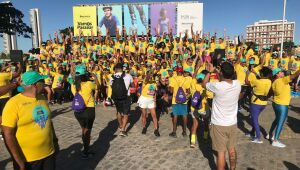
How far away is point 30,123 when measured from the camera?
9.78 feet

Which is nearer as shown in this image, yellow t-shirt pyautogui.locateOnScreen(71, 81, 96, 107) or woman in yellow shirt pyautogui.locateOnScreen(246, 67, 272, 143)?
yellow t-shirt pyautogui.locateOnScreen(71, 81, 96, 107)

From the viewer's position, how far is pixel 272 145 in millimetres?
6270

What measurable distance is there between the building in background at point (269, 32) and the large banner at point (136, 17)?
140m

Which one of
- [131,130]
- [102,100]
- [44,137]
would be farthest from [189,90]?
[102,100]

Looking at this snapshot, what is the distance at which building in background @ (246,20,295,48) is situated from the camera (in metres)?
158

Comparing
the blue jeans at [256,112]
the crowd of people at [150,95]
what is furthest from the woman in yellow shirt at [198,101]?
the blue jeans at [256,112]

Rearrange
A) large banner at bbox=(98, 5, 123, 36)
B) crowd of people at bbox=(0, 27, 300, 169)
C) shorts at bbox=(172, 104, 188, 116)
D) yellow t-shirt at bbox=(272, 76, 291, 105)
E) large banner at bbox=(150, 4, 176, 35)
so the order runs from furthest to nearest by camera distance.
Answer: large banner at bbox=(98, 5, 123, 36) < large banner at bbox=(150, 4, 176, 35) < shorts at bbox=(172, 104, 188, 116) < yellow t-shirt at bbox=(272, 76, 291, 105) < crowd of people at bbox=(0, 27, 300, 169)

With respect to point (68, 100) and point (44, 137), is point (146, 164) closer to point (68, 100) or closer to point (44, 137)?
point (44, 137)

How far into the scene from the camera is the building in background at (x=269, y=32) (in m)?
158

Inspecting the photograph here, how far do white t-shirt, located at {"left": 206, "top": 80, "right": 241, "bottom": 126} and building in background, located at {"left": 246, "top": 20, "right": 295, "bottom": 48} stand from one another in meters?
169

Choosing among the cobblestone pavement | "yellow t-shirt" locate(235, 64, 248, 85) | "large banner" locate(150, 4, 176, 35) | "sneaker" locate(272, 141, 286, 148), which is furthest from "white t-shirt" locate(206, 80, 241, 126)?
"large banner" locate(150, 4, 176, 35)

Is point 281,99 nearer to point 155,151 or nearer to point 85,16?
point 155,151

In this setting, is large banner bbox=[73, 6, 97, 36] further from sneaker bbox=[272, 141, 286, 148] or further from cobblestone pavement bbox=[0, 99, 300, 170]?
sneaker bbox=[272, 141, 286, 148]

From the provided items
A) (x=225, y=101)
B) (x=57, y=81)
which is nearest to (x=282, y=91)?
(x=225, y=101)
